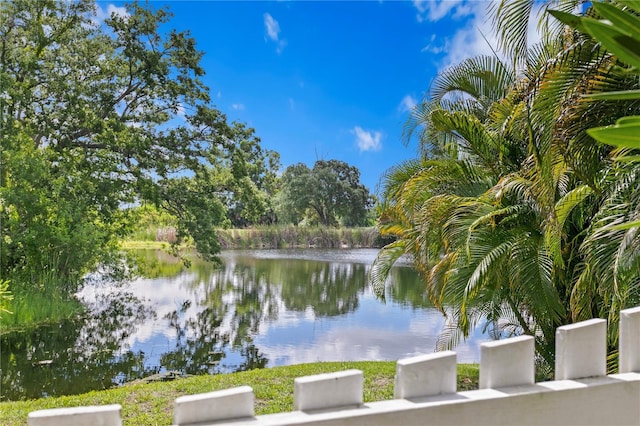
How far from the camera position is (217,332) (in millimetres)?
8852

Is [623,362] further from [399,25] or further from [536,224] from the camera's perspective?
[399,25]

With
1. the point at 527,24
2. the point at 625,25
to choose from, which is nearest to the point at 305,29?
the point at 527,24

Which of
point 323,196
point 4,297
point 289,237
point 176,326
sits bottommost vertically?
point 176,326

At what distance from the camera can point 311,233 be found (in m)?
24.3

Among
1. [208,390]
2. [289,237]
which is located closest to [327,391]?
[208,390]

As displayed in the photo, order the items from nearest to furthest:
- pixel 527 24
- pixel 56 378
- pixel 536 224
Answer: pixel 527 24 → pixel 536 224 → pixel 56 378

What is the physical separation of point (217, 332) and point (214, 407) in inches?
318

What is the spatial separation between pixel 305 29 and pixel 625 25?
16261mm

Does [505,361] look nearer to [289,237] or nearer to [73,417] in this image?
[73,417]

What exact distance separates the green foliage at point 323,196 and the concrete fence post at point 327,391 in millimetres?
25974

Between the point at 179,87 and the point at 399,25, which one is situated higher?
the point at 399,25

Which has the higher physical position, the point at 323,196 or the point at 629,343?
the point at 323,196

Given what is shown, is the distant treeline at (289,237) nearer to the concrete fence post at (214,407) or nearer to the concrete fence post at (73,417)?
the concrete fence post at (214,407)

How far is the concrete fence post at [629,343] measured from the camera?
1413 mm
